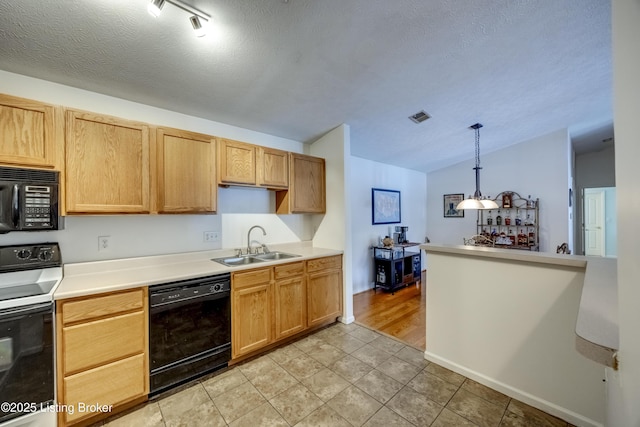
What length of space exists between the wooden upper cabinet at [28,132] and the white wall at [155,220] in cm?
39

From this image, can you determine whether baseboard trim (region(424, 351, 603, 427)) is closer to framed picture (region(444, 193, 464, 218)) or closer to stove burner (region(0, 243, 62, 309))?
stove burner (region(0, 243, 62, 309))

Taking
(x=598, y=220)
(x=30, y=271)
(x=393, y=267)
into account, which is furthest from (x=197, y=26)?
(x=598, y=220)

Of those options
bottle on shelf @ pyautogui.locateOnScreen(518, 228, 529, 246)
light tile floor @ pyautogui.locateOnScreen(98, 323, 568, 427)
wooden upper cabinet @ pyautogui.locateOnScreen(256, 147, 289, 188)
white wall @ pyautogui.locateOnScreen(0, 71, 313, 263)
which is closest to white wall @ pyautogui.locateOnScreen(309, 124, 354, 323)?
white wall @ pyautogui.locateOnScreen(0, 71, 313, 263)

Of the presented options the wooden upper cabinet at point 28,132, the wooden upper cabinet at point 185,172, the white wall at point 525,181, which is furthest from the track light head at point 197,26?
the white wall at point 525,181

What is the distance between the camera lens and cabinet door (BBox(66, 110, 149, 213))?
1.85m

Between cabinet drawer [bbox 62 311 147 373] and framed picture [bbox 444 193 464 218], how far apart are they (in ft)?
19.1

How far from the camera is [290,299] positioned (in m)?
2.72

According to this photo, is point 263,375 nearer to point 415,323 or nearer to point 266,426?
point 266,426

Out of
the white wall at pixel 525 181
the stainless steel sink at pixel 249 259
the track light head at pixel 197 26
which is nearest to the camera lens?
the track light head at pixel 197 26

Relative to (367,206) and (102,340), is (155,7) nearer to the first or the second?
(102,340)

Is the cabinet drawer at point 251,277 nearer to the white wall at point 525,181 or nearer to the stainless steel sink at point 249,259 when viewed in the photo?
the stainless steel sink at point 249,259

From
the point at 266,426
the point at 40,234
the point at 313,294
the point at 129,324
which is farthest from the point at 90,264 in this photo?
the point at 313,294

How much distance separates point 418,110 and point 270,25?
6.52ft

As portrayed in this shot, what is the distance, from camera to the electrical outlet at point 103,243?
2.17m
